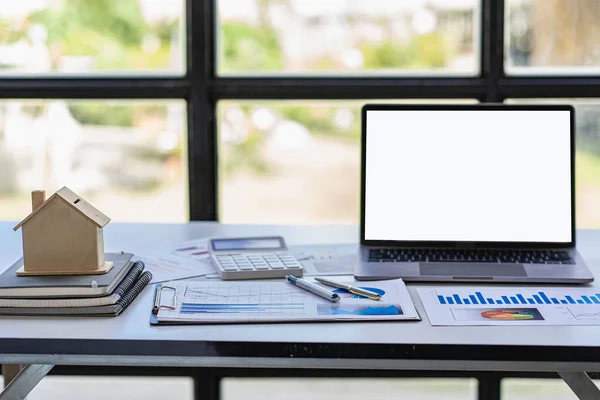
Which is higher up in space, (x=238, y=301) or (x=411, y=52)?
(x=411, y=52)

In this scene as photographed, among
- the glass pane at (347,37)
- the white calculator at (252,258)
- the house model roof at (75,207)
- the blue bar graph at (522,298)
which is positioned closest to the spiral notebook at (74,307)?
the house model roof at (75,207)

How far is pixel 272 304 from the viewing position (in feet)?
4.27

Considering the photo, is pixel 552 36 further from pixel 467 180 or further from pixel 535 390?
pixel 535 390

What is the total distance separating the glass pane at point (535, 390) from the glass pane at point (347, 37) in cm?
88

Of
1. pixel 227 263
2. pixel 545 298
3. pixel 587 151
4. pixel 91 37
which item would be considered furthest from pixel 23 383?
pixel 587 151

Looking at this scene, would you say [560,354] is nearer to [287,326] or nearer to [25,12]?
[287,326]

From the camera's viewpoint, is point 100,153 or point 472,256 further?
point 100,153

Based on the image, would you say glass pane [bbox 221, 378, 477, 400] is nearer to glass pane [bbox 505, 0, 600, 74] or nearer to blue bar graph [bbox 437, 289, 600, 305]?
glass pane [bbox 505, 0, 600, 74]

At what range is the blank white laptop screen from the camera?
5.34 ft

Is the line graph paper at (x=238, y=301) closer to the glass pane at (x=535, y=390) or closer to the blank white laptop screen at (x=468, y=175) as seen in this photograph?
the blank white laptop screen at (x=468, y=175)

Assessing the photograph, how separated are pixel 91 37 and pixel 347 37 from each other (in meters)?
0.71

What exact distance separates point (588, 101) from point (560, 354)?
134cm

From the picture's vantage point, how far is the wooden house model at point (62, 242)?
1.33 metres

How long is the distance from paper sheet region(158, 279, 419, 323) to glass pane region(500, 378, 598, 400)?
44.3 inches
